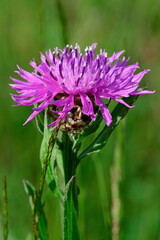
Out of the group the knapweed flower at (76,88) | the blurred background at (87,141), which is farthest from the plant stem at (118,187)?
the knapweed flower at (76,88)

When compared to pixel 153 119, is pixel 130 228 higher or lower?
lower

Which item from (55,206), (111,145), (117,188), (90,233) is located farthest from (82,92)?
(111,145)

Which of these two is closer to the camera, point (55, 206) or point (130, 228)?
point (55, 206)

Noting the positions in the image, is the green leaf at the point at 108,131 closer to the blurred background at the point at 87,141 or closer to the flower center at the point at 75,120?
the flower center at the point at 75,120

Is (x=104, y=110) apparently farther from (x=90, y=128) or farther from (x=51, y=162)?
(x=51, y=162)

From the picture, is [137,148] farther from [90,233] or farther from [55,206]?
[55,206]

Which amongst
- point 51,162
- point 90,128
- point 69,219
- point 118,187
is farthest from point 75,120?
point 118,187
